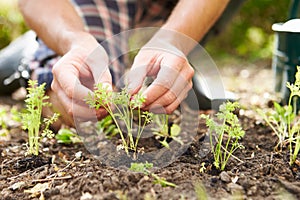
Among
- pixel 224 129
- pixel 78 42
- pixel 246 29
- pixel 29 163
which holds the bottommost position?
pixel 29 163

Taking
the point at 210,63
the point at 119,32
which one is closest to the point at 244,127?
the point at 210,63

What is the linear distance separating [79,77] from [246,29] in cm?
333

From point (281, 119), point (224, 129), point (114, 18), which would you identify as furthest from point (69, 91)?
point (114, 18)

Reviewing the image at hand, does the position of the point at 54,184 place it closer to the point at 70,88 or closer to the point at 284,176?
the point at 70,88

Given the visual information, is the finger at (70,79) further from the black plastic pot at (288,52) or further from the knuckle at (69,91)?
the black plastic pot at (288,52)

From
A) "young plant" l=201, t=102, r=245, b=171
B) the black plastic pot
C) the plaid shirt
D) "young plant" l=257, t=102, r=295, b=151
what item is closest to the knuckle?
"young plant" l=201, t=102, r=245, b=171

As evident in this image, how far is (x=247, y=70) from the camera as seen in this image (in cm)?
407

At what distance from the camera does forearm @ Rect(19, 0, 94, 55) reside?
199cm

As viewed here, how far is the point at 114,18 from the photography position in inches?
114

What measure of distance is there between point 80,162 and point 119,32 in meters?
1.44

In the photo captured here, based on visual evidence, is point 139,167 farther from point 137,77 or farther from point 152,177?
point 137,77

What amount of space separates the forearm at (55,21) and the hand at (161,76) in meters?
0.39

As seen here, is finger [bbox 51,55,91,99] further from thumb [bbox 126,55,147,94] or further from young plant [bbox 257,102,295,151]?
young plant [bbox 257,102,295,151]

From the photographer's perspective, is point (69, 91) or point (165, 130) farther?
point (165, 130)
